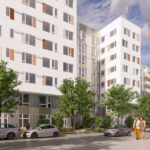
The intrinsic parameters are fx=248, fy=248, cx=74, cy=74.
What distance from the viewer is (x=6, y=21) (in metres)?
35.4

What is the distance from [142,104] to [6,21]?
109ft

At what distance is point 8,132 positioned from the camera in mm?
25078

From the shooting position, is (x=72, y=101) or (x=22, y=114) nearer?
(x=72, y=101)

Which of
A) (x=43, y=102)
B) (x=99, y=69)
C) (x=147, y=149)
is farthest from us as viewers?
(x=99, y=69)

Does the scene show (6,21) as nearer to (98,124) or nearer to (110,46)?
(98,124)

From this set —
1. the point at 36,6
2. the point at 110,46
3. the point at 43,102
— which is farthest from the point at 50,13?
the point at 110,46

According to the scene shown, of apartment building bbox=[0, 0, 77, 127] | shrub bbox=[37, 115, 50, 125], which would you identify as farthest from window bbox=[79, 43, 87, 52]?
Answer: shrub bbox=[37, 115, 50, 125]

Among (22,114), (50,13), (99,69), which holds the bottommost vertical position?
(22,114)

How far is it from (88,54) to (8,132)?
38.0m

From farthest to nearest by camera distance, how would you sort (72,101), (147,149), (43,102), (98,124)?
(98,124)
(43,102)
(72,101)
(147,149)

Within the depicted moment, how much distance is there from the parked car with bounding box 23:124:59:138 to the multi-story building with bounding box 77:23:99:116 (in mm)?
28440

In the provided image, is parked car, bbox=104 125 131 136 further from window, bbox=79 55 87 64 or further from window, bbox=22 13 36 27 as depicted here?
window, bbox=79 55 87 64

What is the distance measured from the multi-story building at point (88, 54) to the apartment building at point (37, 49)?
44.5ft

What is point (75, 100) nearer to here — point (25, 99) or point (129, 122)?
point (25, 99)
